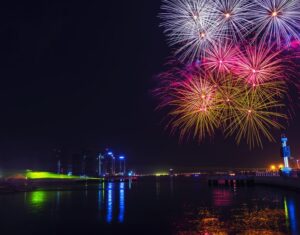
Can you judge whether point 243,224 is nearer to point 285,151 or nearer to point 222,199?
point 222,199

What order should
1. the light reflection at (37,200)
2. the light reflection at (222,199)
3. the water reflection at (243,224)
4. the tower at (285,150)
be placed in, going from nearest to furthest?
the water reflection at (243,224)
the light reflection at (222,199)
the light reflection at (37,200)
the tower at (285,150)

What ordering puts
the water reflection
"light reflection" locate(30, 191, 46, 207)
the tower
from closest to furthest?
the water reflection < "light reflection" locate(30, 191, 46, 207) < the tower

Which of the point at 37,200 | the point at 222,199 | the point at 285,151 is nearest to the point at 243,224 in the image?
the point at 222,199

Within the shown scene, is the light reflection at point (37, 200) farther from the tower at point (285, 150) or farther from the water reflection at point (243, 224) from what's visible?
the tower at point (285, 150)

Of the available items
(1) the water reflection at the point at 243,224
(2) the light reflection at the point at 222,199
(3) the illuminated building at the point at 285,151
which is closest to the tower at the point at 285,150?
(3) the illuminated building at the point at 285,151

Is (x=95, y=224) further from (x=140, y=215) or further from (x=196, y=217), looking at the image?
(x=196, y=217)

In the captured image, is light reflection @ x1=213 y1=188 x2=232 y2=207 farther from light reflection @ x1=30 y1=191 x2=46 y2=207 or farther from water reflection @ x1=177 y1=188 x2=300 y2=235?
light reflection @ x1=30 y1=191 x2=46 y2=207

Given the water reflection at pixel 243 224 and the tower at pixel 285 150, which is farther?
the tower at pixel 285 150

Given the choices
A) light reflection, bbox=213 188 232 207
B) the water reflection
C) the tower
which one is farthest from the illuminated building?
the water reflection

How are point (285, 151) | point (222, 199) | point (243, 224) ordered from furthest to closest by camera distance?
point (285, 151), point (222, 199), point (243, 224)

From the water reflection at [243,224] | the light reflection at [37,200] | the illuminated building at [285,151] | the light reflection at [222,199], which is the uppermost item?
the illuminated building at [285,151]

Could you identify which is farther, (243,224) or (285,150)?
(285,150)

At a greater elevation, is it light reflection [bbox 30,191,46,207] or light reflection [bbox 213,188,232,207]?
light reflection [bbox 30,191,46,207]

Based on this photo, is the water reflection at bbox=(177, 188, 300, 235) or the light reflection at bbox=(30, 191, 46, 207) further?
the light reflection at bbox=(30, 191, 46, 207)
